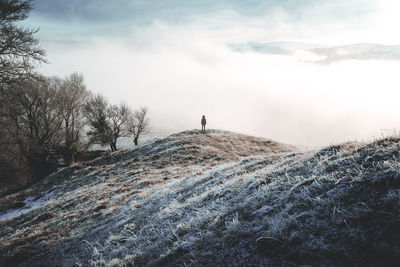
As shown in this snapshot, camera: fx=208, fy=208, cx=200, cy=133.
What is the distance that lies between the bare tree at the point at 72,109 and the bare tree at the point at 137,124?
12005 mm

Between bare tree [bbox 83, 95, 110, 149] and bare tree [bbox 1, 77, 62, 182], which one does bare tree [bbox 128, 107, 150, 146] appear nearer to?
bare tree [bbox 83, 95, 110, 149]

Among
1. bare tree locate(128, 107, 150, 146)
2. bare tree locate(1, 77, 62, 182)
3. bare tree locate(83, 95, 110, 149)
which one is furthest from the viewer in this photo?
bare tree locate(128, 107, 150, 146)

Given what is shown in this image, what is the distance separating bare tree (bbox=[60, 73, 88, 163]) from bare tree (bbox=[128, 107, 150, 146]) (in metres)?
12.0

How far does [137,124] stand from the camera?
1874 inches

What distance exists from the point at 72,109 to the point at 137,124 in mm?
17153

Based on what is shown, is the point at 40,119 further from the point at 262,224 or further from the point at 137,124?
the point at 262,224

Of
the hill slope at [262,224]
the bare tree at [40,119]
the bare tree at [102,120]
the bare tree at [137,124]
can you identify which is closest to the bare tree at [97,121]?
the bare tree at [102,120]

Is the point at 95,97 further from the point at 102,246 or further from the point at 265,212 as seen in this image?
the point at 265,212

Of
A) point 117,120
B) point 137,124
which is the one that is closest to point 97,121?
point 117,120

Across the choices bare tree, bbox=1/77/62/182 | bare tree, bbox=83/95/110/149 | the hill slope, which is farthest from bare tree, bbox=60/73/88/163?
the hill slope

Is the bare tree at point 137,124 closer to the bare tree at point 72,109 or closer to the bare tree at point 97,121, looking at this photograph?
the bare tree at point 97,121

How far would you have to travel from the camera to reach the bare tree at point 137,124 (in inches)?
1843

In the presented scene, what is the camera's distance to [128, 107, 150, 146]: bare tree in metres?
46.8

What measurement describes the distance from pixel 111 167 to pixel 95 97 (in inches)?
1032
